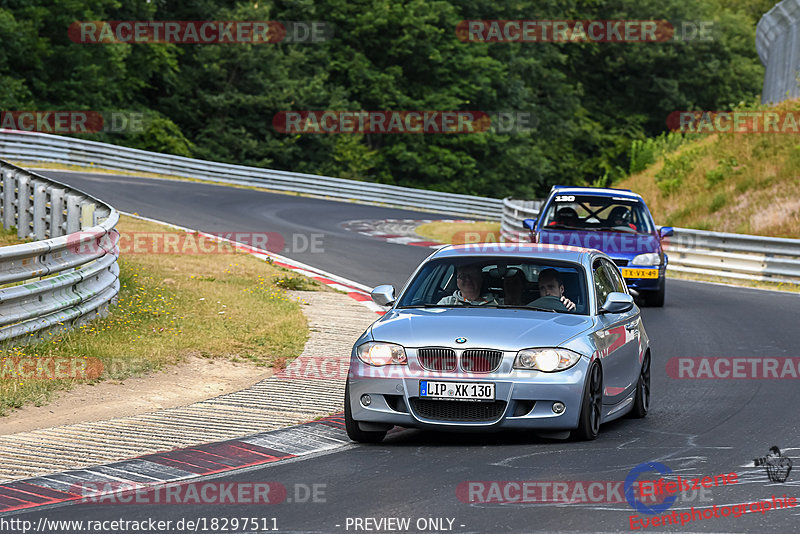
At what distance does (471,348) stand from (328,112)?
4766 centimetres

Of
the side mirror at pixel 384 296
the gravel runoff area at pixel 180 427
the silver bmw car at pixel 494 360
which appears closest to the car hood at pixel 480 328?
the silver bmw car at pixel 494 360

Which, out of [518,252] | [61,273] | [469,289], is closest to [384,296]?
[469,289]

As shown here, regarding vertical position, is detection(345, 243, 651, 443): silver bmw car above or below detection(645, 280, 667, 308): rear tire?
above

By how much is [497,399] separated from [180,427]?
8.12 feet

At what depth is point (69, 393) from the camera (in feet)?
33.6

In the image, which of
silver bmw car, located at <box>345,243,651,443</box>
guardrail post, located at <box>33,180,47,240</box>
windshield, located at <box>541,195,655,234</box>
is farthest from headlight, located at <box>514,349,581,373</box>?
guardrail post, located at <box>33,180,47,240</box>

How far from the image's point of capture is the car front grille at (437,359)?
8.52m

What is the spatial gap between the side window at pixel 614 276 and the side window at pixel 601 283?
0.28ft

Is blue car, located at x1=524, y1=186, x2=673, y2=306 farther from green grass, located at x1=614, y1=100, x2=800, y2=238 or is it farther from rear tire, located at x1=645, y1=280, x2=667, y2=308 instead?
green grass, located at x1=614, y1=100, x2=800, y2=238

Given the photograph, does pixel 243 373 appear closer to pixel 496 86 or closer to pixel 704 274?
pixel 704 274

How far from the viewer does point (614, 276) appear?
10.8m

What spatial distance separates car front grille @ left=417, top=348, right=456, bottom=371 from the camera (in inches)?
336

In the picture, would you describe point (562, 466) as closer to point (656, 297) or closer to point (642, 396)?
point (642, 396)

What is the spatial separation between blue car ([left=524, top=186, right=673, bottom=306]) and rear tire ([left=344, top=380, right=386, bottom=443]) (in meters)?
9.69
